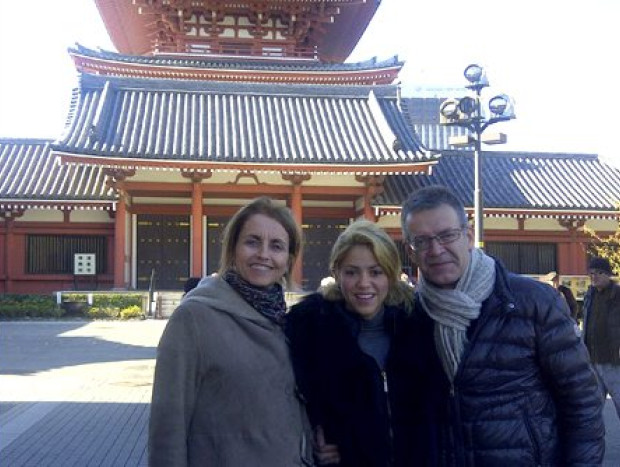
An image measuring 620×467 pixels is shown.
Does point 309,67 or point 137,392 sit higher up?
point 309,67

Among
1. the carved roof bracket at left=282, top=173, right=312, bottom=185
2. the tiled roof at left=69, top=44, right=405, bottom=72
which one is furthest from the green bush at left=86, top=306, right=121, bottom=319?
the tiled roof at left=69, top=44, right=405, bottom=72

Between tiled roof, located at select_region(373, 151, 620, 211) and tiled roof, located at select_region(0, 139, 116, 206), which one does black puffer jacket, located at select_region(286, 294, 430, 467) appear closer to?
tiled roof, located at select_region(373, 151, 620, 211)

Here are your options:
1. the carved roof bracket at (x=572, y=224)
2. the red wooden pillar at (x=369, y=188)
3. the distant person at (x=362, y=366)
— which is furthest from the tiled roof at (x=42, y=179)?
the distant person at (x=362, y=366)

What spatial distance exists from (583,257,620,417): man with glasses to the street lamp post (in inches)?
253

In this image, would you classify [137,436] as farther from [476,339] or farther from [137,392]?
[476,339]

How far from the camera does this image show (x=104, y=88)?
22016 millimetres

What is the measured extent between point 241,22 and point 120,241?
8.83 meters

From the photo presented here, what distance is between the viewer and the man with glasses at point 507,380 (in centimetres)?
251

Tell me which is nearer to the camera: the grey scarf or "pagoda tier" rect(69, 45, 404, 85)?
the grey scarf

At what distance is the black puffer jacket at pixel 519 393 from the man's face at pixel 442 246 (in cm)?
18

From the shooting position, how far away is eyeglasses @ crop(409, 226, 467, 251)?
8.81 feet

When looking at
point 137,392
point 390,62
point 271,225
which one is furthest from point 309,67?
point 271,225

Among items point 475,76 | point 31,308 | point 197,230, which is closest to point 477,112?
point 475,76

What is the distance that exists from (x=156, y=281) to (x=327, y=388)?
1975cm
